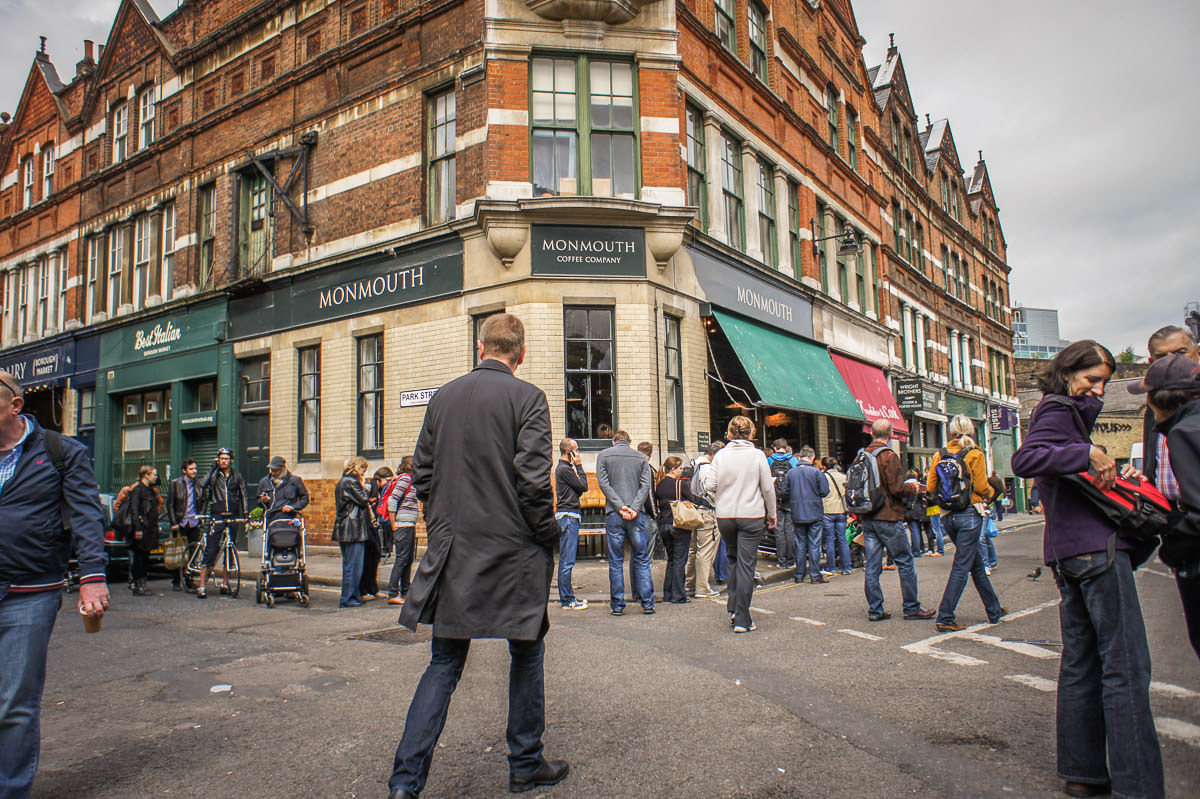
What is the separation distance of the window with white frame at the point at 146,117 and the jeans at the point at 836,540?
744 inches

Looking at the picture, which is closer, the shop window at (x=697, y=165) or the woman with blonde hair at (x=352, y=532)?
the woman with blonde hair at (x=352, y=532)

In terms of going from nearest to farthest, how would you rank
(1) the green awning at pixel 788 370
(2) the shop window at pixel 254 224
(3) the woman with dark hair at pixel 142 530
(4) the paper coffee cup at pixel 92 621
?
(4) the paper coffee cup at pixel 92 621, (3) the woman with dark hair at pixel 142 530, (1) the green awning at pixel 788 370, (2) the shop window at pixel 254 224

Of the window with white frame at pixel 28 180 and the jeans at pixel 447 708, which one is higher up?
the window with white frame at pixel 28 180

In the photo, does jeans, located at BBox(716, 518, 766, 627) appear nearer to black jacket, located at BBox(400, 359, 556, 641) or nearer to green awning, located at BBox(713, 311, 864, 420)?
black jacket, located at BBox(400, 359, 556, 641)

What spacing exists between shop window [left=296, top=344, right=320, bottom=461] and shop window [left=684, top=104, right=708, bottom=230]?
26.1 feet

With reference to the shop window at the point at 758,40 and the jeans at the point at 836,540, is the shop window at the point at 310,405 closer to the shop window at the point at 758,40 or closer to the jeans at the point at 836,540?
the jeans at the point at 836,540

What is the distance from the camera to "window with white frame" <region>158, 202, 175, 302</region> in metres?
19.5

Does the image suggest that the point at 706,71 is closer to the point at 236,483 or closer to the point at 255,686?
the point at 236,483

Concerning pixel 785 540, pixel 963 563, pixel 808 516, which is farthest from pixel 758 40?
pixel 963 563

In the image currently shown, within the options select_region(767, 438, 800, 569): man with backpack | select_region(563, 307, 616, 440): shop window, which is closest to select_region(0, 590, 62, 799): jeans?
select_region(563, 307, 616, 440): shop window

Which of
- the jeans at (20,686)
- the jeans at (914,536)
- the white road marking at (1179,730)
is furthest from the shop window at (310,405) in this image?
the white road marking at (1179,730)

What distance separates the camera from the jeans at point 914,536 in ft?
41.3

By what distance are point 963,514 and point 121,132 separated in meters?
23.1

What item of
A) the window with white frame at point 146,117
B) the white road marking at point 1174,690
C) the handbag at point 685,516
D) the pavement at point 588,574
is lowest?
the pavement at point 588,574
